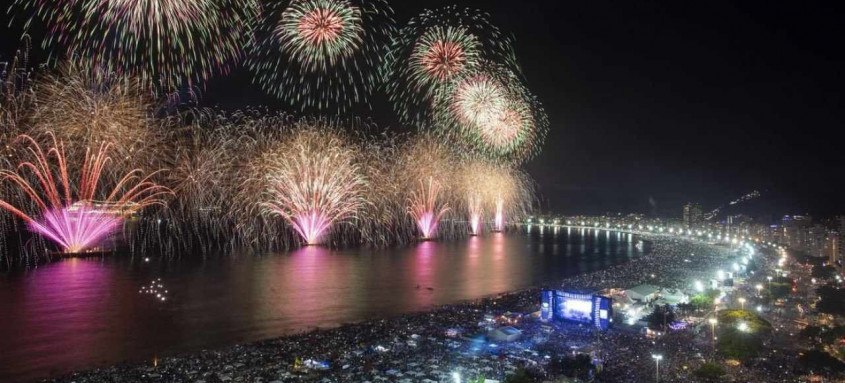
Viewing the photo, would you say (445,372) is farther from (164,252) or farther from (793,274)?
(164,252)

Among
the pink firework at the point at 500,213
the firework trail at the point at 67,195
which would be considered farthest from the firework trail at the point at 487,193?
the firework trail at the point at 67,195

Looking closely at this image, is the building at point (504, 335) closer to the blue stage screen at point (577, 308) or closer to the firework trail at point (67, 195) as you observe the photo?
the blue stage screen at point (577, 308)

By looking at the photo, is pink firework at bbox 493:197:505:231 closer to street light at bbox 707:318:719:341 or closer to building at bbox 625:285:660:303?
building at bbox 625:285:660:303

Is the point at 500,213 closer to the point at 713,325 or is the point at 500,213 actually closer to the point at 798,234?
the point at 798,234

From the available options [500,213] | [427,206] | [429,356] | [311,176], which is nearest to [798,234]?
[500,213]

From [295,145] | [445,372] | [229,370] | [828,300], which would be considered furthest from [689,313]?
[295,145]

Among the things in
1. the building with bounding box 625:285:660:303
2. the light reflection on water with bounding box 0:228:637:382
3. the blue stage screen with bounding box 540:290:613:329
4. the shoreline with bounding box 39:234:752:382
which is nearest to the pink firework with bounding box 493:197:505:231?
the light reflection on water with bounding box 0:228:637:382
